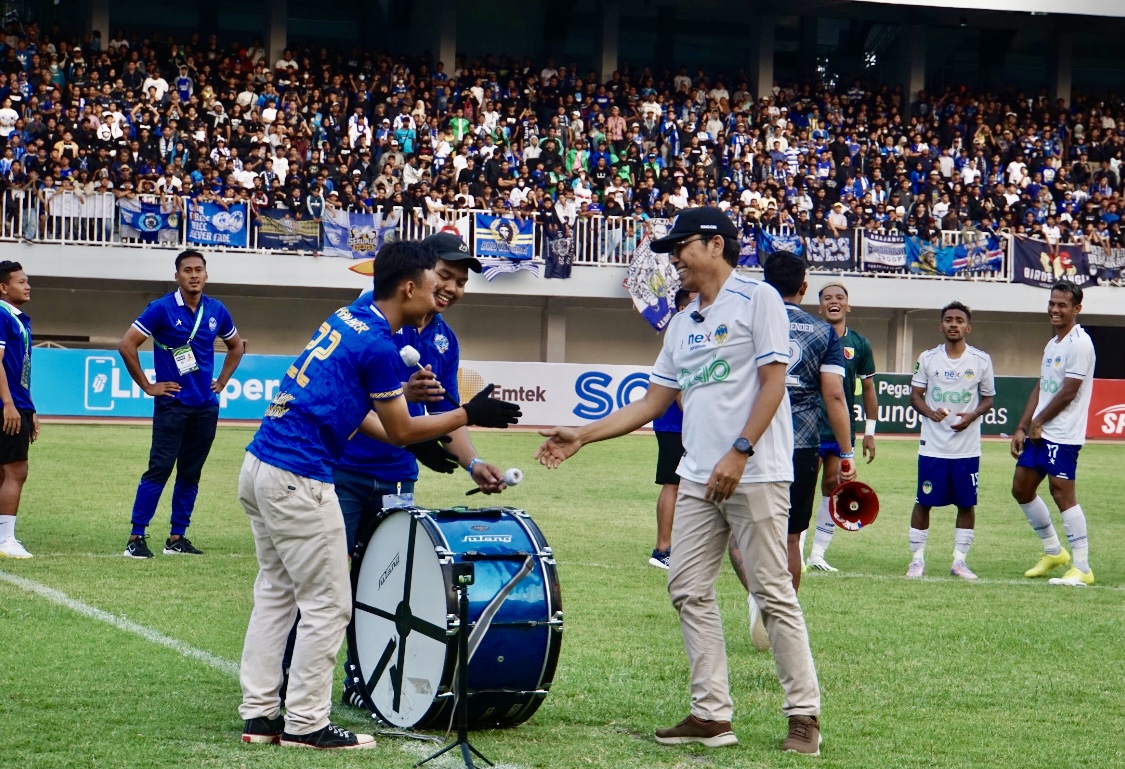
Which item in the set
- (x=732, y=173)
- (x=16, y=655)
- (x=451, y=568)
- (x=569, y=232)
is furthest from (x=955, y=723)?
(x=732, y=173)

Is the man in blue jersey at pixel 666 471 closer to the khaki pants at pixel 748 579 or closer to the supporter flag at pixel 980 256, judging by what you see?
the khaki pants at pixel 748 579

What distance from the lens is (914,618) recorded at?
8711 millimetres

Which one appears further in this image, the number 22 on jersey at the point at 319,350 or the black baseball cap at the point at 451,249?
the black baseball cap at the point at 451,249

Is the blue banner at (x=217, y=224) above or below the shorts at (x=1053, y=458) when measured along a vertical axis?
above

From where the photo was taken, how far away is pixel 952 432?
36.3 ft

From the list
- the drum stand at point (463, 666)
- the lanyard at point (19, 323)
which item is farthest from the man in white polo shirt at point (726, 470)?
the lanyard at point (19, 323)

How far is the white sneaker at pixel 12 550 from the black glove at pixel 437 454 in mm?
5120

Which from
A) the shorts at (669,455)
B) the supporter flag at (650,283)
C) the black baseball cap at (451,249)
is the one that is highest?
the supporter flag at (650,283)

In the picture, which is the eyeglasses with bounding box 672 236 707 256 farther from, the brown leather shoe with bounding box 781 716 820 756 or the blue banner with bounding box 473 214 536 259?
the blue banner with bounding box 473 214 536 259

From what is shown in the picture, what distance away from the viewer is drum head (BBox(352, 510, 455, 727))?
17.8 feet

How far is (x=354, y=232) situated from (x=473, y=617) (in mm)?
25219

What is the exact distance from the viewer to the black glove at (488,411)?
5.39 meters

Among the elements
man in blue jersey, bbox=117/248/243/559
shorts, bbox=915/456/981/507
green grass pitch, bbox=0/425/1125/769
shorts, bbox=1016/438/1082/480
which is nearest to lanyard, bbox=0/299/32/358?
man in blue jersey, bbox=117/248/243/559

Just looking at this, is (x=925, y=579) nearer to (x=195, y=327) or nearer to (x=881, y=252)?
(x=195, y=327)
